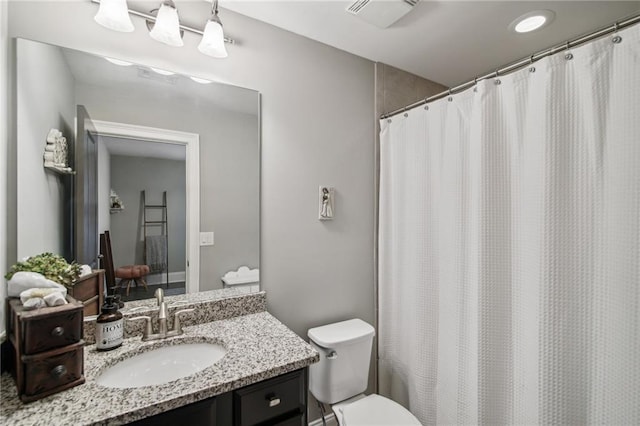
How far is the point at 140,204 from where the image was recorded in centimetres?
128

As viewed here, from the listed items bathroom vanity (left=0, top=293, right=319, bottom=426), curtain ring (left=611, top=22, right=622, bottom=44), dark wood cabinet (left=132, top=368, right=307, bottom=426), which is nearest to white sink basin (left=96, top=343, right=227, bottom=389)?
bathroom vanity (left=0, top=293, right=319, bottom=426)

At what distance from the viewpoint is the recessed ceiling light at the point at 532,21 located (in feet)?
4.83

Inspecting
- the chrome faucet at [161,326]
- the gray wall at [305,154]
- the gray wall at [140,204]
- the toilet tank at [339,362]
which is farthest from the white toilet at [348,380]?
the gray wall at [140,204]

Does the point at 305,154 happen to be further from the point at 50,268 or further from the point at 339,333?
the point at 50,268

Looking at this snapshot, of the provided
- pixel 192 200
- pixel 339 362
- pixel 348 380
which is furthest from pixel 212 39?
pixel 348 380

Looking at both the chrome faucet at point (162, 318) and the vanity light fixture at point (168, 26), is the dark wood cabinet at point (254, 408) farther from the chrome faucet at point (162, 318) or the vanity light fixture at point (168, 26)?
the vanity light fixture at point (168, 26)

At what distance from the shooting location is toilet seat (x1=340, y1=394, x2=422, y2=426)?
138cm

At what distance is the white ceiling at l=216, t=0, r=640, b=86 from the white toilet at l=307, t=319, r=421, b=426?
1.70 m

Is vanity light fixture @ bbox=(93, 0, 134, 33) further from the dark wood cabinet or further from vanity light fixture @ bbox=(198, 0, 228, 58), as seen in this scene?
the dark wood cabinet

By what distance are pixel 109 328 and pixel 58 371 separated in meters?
0.24

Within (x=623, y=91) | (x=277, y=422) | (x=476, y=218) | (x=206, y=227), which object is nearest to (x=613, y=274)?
(x=476, y=218)

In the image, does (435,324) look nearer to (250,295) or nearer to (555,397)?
(555,397)

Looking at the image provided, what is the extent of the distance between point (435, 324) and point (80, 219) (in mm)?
1797

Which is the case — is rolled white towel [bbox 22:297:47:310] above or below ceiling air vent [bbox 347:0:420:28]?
below
